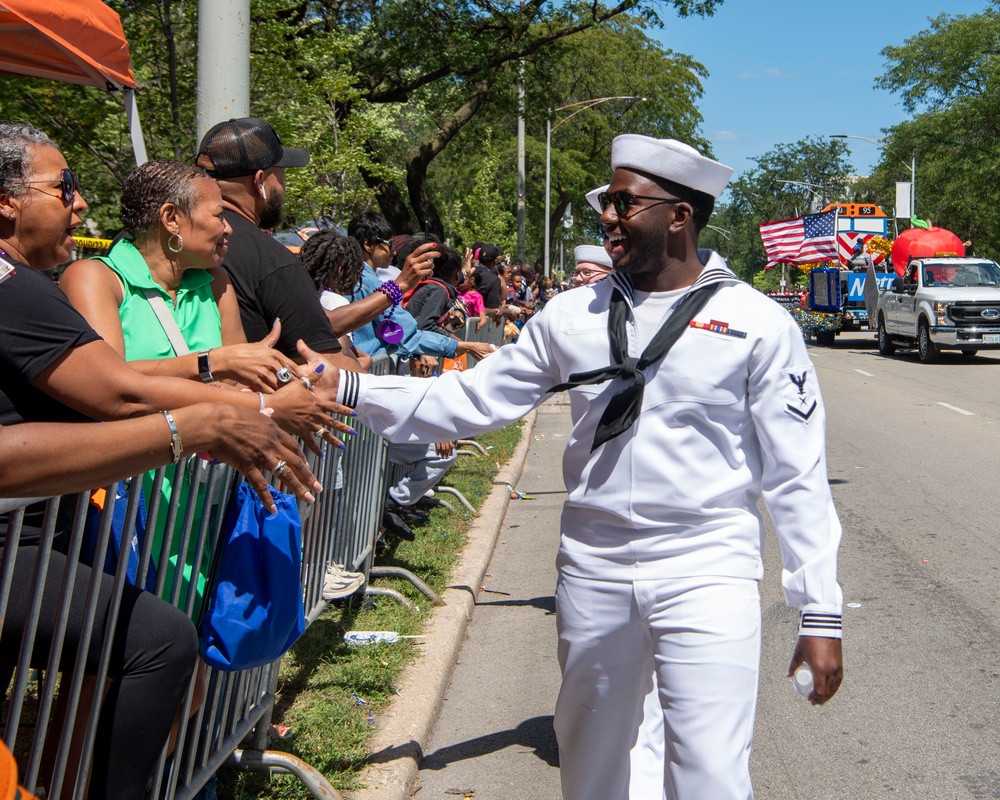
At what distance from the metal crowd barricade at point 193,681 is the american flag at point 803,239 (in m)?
33.8

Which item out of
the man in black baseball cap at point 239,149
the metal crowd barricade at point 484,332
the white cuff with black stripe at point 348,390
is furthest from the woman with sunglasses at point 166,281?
the metal crowd barricade at point 484,332

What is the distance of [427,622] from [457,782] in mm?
1671

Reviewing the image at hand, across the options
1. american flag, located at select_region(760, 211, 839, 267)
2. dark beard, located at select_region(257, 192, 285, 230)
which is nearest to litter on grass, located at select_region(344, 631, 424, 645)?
dark beard, located at select_region(257, 192, 285, 230)

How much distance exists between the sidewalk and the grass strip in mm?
83

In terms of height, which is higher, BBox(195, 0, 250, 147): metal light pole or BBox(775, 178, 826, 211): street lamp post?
BBox(775, 178, 826, 211): street lamp post

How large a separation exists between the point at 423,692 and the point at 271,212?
2127 millimetres

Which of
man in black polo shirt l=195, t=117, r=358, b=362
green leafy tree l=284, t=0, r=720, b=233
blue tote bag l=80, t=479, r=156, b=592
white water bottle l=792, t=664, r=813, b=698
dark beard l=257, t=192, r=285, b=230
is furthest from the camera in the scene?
green leafy tree l=284, t=0, r=720, b=233

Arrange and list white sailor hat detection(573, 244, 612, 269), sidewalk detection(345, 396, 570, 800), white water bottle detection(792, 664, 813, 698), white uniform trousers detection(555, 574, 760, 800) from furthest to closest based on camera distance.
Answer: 1. white sailor hat detection(573, 244, 612, 269)
2. sidewalk detection(345, 396, 570, 800)
3. white water bottle detection(792, 664, 813, 698)
4. white uniform trousers detection(555, 574, 760, 800)

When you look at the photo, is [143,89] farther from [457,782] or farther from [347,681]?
[457,782]

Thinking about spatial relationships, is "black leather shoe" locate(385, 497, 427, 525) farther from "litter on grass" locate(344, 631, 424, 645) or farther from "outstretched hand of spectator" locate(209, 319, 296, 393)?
"outstretched hand of spectator" locate(209, 319, 296, 393)

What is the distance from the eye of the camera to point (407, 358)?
7.30 metres

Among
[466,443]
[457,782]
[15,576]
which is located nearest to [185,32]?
[466,443]

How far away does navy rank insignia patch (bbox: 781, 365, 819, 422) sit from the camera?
3.00 m

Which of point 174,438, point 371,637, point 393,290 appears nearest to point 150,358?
point 174,438
